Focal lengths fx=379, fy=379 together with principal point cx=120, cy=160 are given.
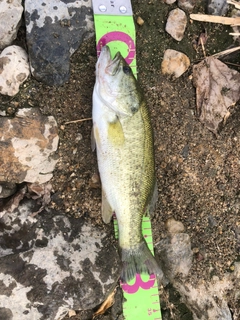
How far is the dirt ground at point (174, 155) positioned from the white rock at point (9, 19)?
594 millimetres

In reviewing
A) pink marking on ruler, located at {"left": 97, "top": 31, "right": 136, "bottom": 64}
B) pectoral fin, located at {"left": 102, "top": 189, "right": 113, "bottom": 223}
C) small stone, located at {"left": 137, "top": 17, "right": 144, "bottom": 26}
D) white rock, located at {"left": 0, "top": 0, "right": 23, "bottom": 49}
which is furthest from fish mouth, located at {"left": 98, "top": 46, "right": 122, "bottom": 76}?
pectoral fin, located at {"left": 102, "top": 189, "right": 113, "bottom": 223}

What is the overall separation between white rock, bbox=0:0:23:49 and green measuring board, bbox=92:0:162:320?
28.1 inches

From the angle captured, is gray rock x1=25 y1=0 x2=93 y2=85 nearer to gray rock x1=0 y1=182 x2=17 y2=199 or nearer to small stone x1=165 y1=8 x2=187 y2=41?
small stone x1=165 y1=8 x2=187 y2=41

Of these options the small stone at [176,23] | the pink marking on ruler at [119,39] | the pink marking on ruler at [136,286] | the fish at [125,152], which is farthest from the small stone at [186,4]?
the pink marking on ruler at [136,286]

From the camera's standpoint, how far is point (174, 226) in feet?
12.6

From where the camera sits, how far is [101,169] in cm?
341

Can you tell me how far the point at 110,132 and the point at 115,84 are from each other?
0.41 metres

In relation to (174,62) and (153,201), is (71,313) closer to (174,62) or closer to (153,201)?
(153,201)

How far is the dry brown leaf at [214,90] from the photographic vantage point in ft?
12.9

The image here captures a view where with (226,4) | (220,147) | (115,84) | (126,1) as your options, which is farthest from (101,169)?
(226,4)

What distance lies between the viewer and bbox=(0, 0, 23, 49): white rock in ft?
10.9

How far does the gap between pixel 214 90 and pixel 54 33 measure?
5.57 ft

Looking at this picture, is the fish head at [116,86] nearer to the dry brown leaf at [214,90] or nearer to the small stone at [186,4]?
the dry brown leaf at [214,90]

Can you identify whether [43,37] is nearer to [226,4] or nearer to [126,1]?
[126,1]
